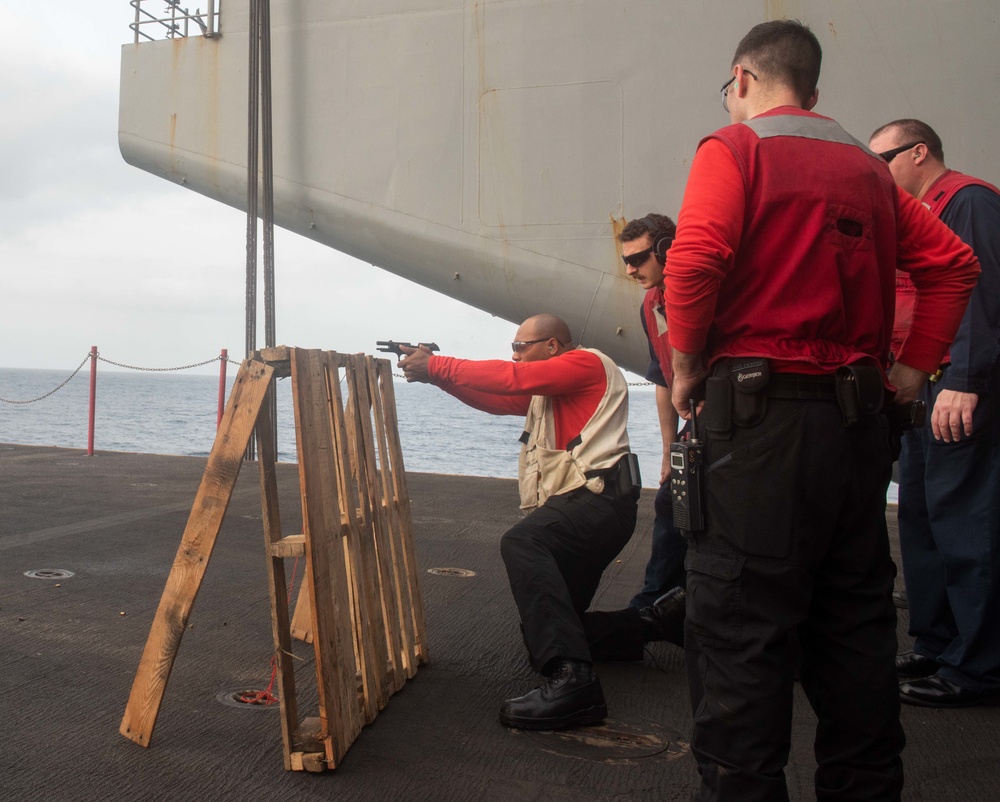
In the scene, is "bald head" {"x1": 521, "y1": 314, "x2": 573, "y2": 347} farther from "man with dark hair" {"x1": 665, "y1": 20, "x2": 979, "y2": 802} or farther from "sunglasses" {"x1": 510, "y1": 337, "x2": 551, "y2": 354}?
"man with dark hair" {"x1": 665, "y1": 20, "x2": 979, "y2": 802}

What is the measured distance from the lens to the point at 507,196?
247 inches

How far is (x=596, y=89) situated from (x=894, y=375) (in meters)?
4.42

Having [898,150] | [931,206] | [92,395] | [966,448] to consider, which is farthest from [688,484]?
[92,395]

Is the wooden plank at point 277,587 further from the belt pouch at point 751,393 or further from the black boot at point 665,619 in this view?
the black boot at point 665,619

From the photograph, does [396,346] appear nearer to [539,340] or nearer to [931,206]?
[539,340]

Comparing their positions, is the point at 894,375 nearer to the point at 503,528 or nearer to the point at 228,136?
the point at 503,528

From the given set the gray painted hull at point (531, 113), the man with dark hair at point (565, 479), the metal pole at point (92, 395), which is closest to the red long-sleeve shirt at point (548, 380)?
the man with dark hair at point (565, 479)

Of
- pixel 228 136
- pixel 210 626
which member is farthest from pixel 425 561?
pixel 228 136

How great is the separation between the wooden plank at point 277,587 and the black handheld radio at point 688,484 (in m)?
1.04

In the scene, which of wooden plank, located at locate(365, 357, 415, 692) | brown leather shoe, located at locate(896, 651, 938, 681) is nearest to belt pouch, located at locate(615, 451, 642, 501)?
wooden plank, located at locate(365, 357, 415, 692)

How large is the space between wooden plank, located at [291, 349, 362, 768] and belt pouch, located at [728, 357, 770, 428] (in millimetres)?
1121

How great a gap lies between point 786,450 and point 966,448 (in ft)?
4.88

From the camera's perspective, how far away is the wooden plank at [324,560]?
233 cm

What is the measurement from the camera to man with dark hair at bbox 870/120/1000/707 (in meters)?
2.83
